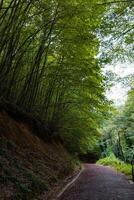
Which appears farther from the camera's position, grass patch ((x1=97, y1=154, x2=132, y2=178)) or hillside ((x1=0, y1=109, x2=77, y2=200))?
grass patch ((x1=97, y1=154, x2=132, y2=178))

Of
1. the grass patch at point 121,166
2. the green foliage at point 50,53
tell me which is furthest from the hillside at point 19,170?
the grass patch at point 121,166

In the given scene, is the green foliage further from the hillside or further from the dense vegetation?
the hillside

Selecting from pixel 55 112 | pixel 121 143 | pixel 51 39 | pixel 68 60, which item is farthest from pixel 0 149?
pixel 121 143

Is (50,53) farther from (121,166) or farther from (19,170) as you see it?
(121,166)

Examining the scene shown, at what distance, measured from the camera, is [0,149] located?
9.52 m

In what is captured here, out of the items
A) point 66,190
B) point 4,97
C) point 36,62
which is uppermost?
point 36,62

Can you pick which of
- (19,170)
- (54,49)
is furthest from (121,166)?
(19,170)

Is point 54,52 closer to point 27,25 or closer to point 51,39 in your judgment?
point 51,39

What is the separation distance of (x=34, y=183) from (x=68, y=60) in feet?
22.7

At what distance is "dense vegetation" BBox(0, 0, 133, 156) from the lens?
34.0 feet

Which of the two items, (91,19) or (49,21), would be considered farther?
(49,21)

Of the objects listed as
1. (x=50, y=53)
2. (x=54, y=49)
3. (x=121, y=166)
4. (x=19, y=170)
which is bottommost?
(x=121, y=166)

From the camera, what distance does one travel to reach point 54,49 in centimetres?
1442

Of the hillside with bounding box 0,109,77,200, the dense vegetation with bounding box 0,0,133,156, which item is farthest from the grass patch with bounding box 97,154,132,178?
the hillside with bounding box 0,109,77,200
